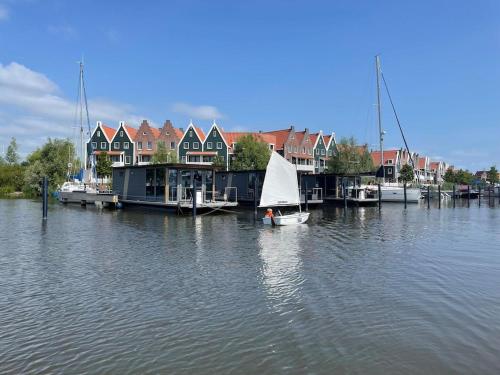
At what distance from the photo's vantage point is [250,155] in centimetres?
8331

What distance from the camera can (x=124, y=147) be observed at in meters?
96.1

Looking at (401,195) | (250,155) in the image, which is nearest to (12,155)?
(250,155)

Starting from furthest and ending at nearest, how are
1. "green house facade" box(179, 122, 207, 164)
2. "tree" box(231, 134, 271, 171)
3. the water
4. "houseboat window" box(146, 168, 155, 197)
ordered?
"green house facade" box(179, 122, 207, 164) < "tree" box(231, 134, 271, 171) < "houseboat window" box(146, 168, 155, 197) < the water

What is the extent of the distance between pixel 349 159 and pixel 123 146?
168 ft

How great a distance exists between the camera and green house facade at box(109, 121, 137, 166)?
315 ft

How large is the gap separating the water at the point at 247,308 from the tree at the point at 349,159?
68.2 metres

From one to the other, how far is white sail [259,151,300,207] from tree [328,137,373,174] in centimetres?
5790

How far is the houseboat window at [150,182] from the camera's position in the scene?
139 feet

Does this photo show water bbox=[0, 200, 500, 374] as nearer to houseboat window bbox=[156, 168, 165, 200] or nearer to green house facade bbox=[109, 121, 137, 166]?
houseboat window bbox=[156, 168, 165, 200]

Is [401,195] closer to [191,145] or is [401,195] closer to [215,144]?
[215,144]

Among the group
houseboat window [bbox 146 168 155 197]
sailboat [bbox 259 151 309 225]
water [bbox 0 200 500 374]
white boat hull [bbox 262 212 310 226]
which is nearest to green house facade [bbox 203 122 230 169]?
houseboat window [bbox 146 168 155 197]

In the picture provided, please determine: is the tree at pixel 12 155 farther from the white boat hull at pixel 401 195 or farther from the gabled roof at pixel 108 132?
the white boat hull at pixel 401 195

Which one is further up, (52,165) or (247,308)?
(52,165)

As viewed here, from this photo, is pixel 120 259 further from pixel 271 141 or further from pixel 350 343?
pixel 271 141
